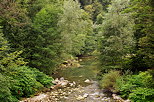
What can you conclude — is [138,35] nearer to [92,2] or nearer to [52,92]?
[52,92]

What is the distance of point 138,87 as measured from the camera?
961 centimetres

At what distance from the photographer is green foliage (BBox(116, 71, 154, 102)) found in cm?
827

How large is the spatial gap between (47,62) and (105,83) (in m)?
6.26

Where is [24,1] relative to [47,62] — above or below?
above

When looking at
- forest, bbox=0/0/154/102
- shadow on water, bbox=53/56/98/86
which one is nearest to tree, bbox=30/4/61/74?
forest, bbox=0/0/154/102

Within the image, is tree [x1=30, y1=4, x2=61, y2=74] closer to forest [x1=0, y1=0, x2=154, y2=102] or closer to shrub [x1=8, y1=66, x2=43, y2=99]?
forest [x1=0, y1=0, x2=154, y2=102]

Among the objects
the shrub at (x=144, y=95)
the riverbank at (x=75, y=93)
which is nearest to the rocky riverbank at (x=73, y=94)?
the riverbank at (x=75, y=93)

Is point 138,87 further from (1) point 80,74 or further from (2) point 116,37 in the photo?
(1) point 80,74

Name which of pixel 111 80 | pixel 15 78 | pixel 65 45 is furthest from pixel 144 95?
pixel 65 45

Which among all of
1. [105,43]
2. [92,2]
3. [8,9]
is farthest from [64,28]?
[92,2]

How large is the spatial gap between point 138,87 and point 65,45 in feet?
33.5

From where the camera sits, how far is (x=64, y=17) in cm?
1742

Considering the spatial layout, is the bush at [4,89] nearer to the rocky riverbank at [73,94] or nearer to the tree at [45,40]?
the rocky riverbank at [73,94]

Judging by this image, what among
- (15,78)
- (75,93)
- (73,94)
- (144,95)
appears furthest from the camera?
(75,93)
